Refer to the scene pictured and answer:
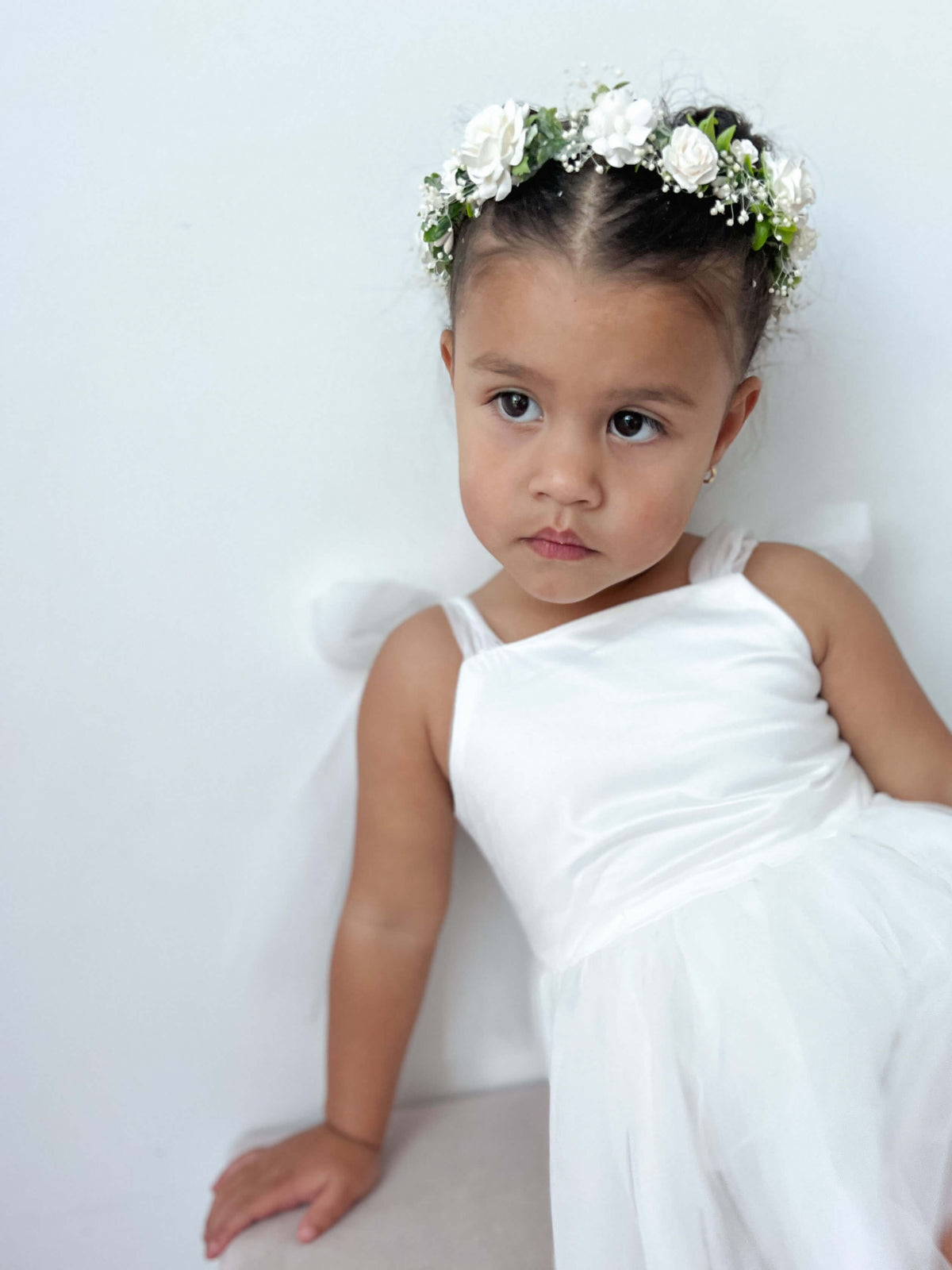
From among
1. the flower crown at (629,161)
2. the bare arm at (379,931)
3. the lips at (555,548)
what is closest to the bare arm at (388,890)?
the bare arm at (379,931)

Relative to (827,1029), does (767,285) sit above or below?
above

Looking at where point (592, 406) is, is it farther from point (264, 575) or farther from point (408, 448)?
point (264, 575)

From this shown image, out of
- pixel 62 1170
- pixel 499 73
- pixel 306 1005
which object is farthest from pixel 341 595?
pixel 62 1170

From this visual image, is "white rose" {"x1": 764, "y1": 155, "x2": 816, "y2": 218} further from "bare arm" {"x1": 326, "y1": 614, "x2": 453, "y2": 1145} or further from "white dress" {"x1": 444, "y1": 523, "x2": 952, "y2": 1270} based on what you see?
"bare arm" {"x1": 326, "y1": 614, "x2": 453, "y2": 1145}

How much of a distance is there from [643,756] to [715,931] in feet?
0.58

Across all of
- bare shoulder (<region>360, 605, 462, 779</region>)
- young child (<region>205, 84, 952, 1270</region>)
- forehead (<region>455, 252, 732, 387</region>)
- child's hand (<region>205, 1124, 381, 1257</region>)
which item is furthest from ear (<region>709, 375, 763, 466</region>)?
child's hand (<region>205, 1124, 381, 1257</region>)

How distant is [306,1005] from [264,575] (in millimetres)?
482

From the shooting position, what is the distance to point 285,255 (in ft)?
3.84

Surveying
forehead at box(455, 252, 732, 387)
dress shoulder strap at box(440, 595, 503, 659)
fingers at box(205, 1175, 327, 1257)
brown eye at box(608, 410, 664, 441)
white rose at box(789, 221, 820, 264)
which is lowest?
fingers at box(205, 1175, 327, 1257)

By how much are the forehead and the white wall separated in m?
0.28

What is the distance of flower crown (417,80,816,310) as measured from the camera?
0.91m

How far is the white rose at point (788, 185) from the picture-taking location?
976mm

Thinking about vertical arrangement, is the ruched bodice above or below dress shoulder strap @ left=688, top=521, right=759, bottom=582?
below

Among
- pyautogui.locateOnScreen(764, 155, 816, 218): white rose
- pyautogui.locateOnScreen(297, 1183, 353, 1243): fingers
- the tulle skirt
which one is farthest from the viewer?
pyautogui.locateOnScreen(297, 1183, 353, 1243): fingers
